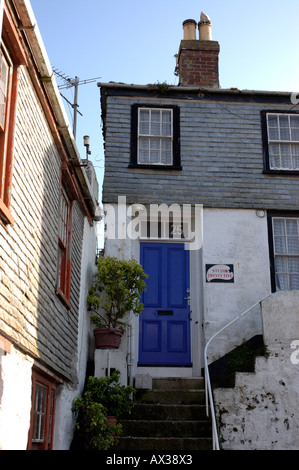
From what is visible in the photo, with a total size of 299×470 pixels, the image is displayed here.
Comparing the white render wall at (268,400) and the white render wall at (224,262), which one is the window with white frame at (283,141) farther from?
the white render wall at (268,400)

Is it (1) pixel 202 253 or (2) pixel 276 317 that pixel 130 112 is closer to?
(1) pixel 202 253

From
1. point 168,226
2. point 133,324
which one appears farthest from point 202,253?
point 133,324

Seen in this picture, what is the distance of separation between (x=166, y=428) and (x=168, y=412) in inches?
17.0

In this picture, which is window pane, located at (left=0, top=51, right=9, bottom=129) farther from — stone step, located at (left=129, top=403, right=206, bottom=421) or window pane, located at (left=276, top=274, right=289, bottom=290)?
window pane, located at (left=276, top=274, right=289, bottom=290)

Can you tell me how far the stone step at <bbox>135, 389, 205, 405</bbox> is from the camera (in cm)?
1022

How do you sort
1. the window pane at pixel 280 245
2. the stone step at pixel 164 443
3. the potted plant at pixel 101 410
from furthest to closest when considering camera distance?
the window pane at pixel 280 245 → the stone step at pixel 164 443 → the potted plant at pixel 101 410

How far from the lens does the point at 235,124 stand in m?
12.9

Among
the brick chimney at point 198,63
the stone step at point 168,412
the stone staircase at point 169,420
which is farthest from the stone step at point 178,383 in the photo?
the brick chimney at point 198,63

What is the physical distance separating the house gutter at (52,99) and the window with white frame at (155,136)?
2.15 metres

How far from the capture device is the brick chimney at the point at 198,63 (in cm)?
1354

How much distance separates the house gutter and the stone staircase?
3372mm

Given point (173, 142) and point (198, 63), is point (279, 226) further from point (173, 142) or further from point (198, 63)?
point (198, 63)

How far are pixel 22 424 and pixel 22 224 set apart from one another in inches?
80.6

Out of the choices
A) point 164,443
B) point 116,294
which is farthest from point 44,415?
point 116,294
